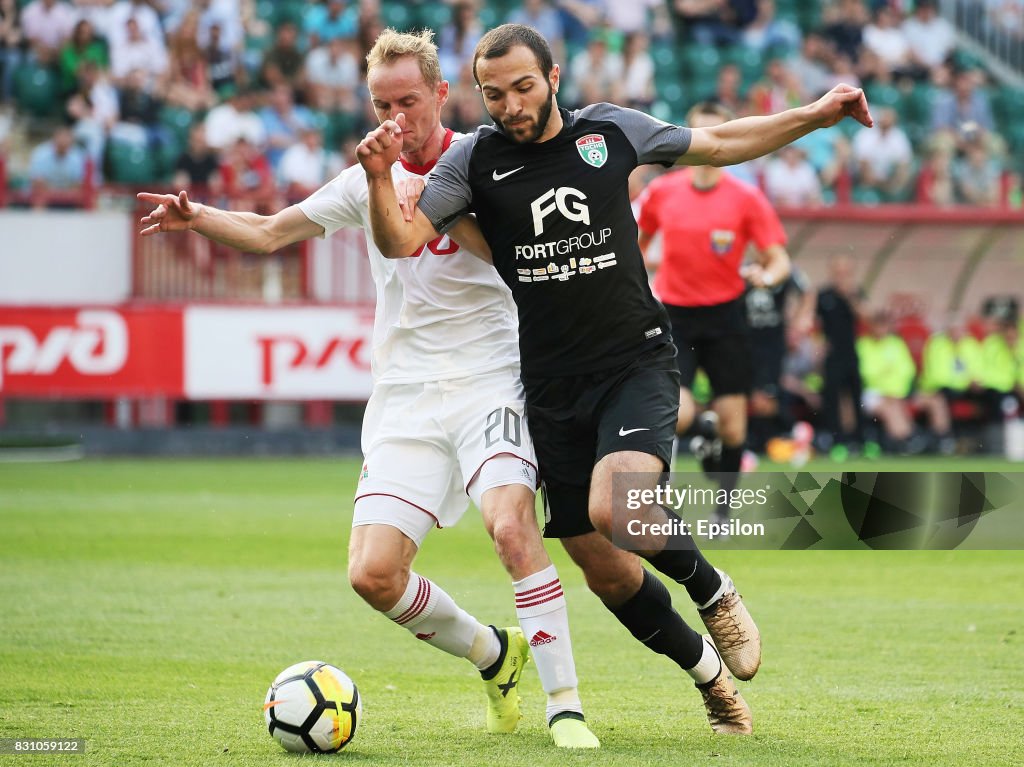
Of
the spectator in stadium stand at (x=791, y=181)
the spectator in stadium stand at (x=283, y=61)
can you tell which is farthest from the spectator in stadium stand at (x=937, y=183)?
the spectator in stadium stand at (x=283, y=61)

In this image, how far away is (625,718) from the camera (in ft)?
17.9

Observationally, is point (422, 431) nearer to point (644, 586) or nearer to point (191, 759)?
point (644, 586)

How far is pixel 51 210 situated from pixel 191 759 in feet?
46.6

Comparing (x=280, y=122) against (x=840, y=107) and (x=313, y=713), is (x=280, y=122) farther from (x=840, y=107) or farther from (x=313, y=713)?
(x=313, y=713)

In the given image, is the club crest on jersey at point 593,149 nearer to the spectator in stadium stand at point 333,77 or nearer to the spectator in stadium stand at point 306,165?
the spectator in stadium stand at point 306,165

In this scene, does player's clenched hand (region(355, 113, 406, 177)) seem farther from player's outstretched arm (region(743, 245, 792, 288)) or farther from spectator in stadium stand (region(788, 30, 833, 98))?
spectator in stadium stand (region(788, 30, 833, 98))

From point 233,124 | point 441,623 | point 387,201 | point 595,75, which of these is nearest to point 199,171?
point 233,124

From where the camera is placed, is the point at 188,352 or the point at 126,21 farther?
the point at 126,21

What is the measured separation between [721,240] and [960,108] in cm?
1360

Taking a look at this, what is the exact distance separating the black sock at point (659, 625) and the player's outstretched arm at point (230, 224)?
1.69 meters

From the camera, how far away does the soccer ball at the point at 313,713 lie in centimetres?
489

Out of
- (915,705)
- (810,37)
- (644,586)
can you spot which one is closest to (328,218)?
(644,586)

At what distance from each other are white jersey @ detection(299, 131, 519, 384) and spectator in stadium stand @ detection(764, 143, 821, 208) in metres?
15.0

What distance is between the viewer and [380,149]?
15.5 feet
